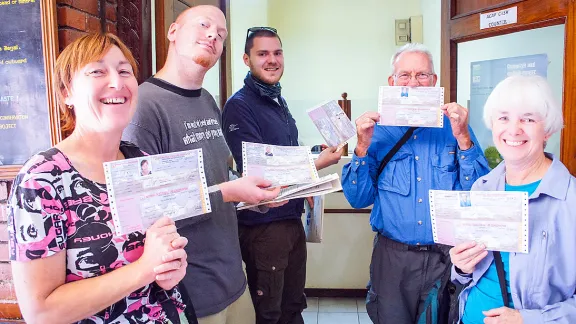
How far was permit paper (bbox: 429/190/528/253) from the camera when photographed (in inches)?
49.1

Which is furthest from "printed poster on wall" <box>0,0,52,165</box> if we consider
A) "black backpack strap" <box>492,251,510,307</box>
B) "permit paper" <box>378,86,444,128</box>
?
"black backpack strap" <box>492,251,510,307</box>

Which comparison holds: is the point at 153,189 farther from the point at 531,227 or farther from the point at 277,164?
the point at 531,227

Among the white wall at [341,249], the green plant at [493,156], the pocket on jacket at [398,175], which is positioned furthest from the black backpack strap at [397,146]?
the white wall at [341,249]

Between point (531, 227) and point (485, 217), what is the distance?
148 millimetres

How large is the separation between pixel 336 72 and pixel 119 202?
15.0 ft

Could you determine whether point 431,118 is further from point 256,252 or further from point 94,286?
point 94,286

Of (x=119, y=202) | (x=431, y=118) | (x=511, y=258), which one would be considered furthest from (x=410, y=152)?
(x=119, y=202)

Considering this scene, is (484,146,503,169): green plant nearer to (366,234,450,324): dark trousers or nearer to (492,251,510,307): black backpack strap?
(366,234,450,324): dark trousers

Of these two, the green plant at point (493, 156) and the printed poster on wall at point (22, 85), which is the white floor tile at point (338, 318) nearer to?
the green plant at point (493, 156)

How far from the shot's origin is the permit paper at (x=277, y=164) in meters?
1.65

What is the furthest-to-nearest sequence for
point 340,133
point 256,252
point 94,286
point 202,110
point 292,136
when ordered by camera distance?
1. point 292,136
2. point 256,252
3. point 340,133
4. point 202,110
5. point 94,286

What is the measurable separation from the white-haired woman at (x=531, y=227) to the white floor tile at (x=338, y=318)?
1900mm

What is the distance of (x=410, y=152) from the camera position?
1.89 meters

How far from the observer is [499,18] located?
7.01ft
